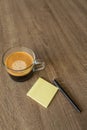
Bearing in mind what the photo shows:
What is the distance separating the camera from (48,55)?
710 millimetres

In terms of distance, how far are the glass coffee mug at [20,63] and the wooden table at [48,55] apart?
0.02 metres

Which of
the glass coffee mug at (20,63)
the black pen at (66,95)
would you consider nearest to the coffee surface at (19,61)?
the glass coffee mug at (20,63)

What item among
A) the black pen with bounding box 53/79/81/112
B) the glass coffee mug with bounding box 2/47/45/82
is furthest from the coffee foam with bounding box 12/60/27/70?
the black pen with bounding box 53/79/81/112

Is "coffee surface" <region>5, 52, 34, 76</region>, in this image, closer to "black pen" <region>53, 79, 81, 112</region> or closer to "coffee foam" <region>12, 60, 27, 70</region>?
"coffee foam" <region>12, 60, 27, 70</region>

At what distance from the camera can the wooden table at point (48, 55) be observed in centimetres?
56

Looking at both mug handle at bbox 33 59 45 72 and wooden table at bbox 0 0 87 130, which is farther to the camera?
mug handle at bbox 33 59 45 72

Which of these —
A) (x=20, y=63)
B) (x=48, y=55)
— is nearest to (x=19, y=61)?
(x=20, y=63)

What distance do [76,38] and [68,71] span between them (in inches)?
7.2

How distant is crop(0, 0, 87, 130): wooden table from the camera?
558mm

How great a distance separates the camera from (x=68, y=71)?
2.20 ft

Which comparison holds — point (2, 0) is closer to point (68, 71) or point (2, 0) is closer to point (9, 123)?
point (68, 71)

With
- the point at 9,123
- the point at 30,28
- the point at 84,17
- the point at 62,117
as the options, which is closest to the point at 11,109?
the point at 9,123

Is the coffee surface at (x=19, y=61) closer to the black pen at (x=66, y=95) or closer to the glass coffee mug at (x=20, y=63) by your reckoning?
the glass coffee mug at (x=20, y=63)

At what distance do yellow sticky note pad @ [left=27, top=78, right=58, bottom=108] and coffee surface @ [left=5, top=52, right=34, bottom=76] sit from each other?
0.20 feet
